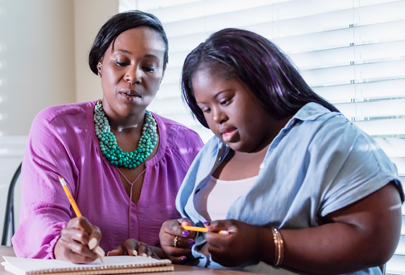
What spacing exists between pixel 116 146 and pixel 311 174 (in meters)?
0.74

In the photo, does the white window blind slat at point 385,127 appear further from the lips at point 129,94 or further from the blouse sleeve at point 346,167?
the lips at point 129,94

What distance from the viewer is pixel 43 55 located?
7.63ft

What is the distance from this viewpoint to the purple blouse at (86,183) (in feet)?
4.23

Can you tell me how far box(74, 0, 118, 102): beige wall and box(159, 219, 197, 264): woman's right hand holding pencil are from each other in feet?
4.35

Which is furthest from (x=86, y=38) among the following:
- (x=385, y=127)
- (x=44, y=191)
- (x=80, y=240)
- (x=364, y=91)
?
(x=80, y=240)

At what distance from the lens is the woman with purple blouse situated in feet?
4.53

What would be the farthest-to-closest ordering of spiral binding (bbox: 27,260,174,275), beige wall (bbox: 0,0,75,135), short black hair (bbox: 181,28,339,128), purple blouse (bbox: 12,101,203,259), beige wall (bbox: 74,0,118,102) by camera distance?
beige wall (bbox: 74,0,118,102) → beige wall (bbox: 0,0,75,135) → purple blouse (bbox: 12,101,203,259) → short black hair (bbox: 181,28,339,128) → spiral binding (bbox: 27,260,174,275)

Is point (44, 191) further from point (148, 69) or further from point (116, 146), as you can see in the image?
point (148, 69)

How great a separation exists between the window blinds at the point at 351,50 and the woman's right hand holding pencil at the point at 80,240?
1006 mm

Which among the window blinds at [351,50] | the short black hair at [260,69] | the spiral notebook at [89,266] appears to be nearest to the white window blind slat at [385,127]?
the window blinds at [351,50]

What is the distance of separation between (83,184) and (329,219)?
0.78 meters

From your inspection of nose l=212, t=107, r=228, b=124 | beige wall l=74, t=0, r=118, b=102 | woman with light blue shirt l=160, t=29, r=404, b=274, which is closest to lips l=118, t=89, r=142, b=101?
woman with light blue shirt l=160, t=29, r=404, b=274

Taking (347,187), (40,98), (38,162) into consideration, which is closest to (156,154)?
(38,162)

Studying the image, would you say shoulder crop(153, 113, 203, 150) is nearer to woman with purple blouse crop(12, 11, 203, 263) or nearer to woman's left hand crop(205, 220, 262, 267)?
woman with purple blouse crop(12, 11, 203, 263)
